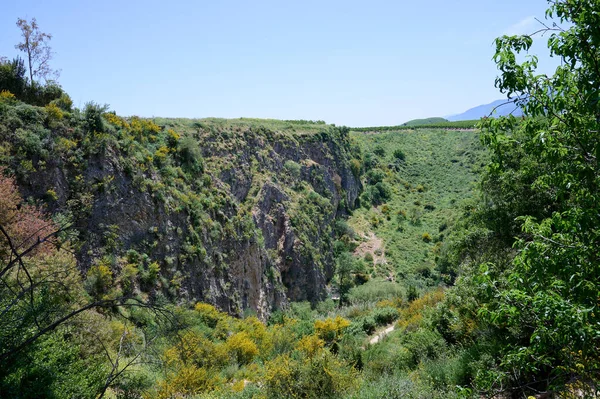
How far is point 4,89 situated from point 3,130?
142 inches

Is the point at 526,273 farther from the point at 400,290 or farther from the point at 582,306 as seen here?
the point at 400,290

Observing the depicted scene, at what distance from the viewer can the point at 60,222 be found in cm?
1280

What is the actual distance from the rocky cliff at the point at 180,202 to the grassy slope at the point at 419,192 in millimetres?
8143

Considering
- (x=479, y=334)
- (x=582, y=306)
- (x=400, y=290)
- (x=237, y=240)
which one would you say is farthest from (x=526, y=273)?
(x=400, y=290)

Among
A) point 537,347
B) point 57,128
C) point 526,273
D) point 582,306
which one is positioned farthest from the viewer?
point 57,128

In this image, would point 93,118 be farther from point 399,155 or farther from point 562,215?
point 399,155

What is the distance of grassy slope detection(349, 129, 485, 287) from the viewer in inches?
1462

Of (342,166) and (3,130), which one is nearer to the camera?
(3,130)

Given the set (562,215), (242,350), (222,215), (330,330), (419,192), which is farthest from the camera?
(419,192)

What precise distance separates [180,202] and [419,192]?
1485 inches

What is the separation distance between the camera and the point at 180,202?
18797 millimetres

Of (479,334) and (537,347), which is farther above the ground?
(537,347)

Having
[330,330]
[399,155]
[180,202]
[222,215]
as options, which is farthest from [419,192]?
[330,330]

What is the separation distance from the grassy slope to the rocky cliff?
8143mm
